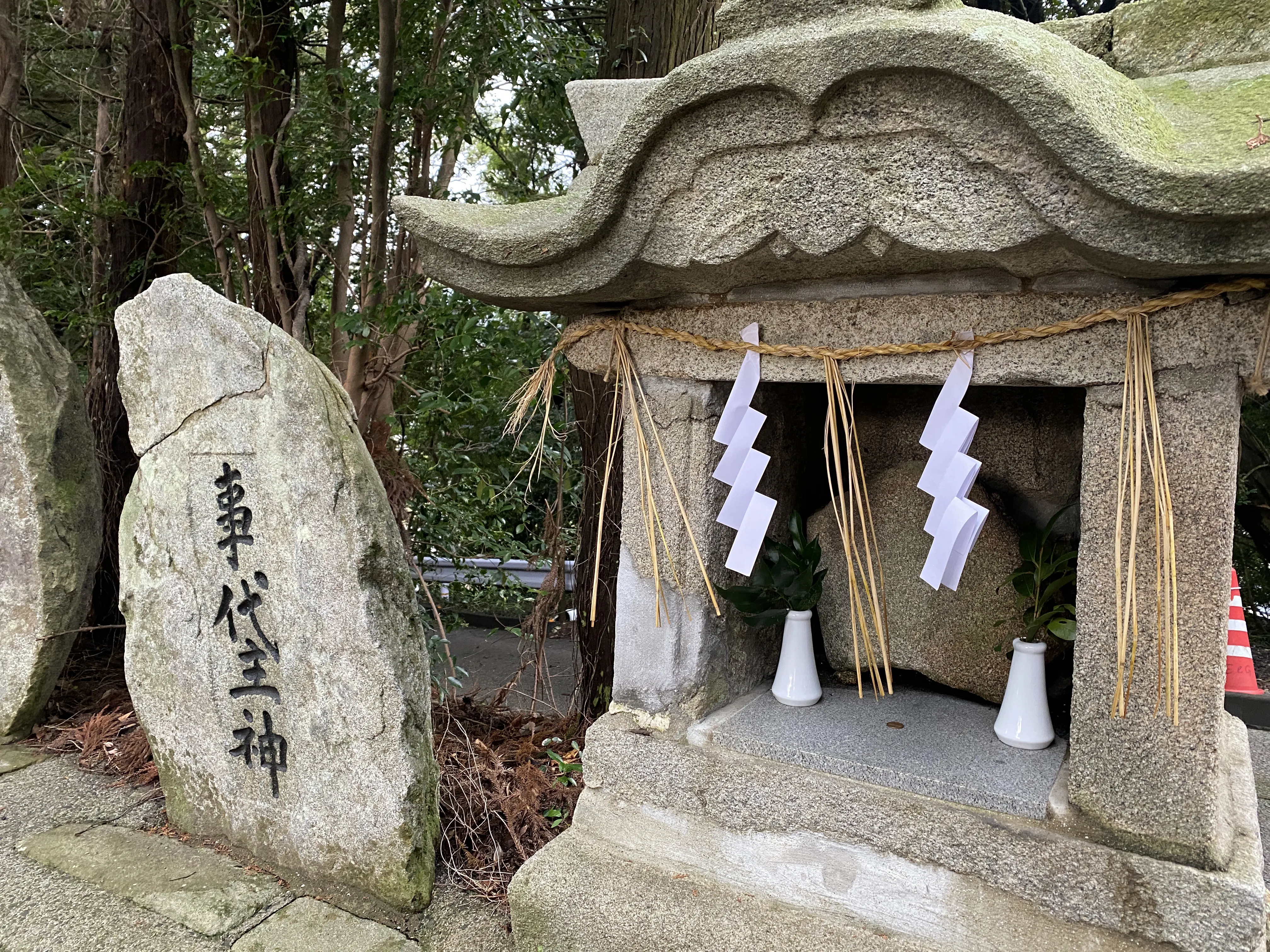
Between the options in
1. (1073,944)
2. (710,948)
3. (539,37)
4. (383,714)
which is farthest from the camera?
(539,37)

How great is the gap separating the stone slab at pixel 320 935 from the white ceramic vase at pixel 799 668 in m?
1.11

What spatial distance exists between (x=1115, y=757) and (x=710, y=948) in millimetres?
895

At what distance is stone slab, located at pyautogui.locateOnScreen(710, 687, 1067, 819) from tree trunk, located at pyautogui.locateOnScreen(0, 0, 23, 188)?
17.1 ft

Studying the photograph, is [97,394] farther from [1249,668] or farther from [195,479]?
[1249,668]

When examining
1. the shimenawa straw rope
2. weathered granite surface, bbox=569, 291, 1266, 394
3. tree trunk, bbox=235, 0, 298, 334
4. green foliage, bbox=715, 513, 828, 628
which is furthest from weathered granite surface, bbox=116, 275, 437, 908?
tree trunk, bbox=235, 0, 298, 334

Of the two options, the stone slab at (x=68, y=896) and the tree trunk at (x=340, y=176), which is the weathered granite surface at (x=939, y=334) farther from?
the tree trunk at (x=340, y=176)

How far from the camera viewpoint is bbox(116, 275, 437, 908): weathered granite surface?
225 cm

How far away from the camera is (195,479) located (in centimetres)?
247

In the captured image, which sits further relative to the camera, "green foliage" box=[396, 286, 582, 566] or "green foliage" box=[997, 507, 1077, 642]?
"green foliage" box=[396, 286, 582, 566]

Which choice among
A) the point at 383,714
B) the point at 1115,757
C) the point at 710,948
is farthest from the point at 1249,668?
the point at 383,714

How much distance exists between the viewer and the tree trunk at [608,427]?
3.01 meters

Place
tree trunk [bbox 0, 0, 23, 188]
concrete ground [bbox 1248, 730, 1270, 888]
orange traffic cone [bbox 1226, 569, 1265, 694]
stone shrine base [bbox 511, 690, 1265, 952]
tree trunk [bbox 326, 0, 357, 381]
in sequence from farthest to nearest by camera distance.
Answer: tree trunk [bbox 0, 0, 23, 188]
tree trunk [bbox 326, 0, 357, 381]
concrete ground [bbox 1248, 730, 1270, 888]
orange traffic cone [bbox 1226, 569, 1265, 694]
stone shrine base [bbox 511, 690, 1265, 952]

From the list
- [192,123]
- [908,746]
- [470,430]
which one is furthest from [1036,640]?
[192,123]

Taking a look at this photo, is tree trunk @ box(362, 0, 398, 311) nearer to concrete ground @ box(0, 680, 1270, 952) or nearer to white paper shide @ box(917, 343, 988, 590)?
concrete ground @ box(0, 680, 1270, 952)
